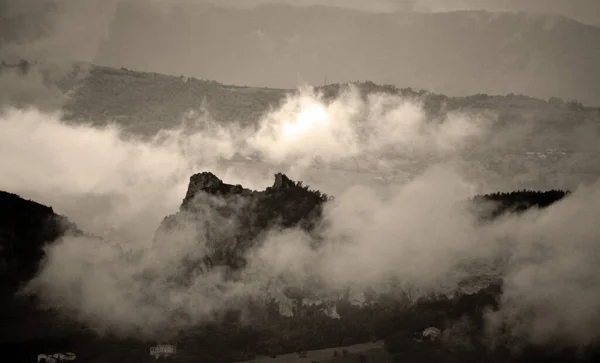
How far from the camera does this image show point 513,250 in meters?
134

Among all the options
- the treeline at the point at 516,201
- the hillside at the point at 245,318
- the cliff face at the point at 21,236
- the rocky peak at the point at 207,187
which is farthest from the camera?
the treeline at the point at 516,201

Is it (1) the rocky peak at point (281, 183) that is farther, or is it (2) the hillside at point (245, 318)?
(1) the rocky peak at point (281, 183)

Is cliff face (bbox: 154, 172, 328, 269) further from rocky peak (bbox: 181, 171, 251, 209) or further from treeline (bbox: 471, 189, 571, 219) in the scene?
treeline (bbox: 471, 189, 571, 219)

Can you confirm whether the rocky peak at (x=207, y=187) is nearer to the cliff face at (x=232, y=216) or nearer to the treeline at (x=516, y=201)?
the cliff face at (x=232, y=216)

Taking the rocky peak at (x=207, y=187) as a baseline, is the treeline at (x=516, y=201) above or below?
below

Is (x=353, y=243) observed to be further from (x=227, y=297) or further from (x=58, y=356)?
(x=58, y=356)

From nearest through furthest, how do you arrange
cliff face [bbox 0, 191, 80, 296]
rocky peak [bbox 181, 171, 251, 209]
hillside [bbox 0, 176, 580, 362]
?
hillside [bbox 0, 176, 580, 362] < cliff face [bbox 0, 191, 80, 296] < rocky peak [bbox 181, 171, 251, 209]

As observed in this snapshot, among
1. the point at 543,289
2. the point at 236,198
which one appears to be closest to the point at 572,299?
the point at 543,289

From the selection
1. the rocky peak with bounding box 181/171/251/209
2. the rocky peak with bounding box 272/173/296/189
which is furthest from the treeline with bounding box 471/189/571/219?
the rocky peak with bounding box 181/171/251/209

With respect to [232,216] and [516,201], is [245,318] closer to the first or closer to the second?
[232,216]

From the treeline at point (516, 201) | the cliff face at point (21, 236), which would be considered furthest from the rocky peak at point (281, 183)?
the cliff face at point (21, 236)

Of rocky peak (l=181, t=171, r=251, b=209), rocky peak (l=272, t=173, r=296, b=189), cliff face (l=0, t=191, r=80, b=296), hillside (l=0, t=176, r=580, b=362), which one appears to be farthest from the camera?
rocky peak (l=272, t=173, r=296, b=189)

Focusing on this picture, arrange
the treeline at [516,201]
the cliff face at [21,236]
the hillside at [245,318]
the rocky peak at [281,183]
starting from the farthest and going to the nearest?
the rocky peak at [281,183]
the treeline at [516,201]
the cliff face at [21,236]
the hillside at [245,318]

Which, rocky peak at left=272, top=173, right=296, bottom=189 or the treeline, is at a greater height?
rocky peak at left=272, top=173, right=296, bottom=189
